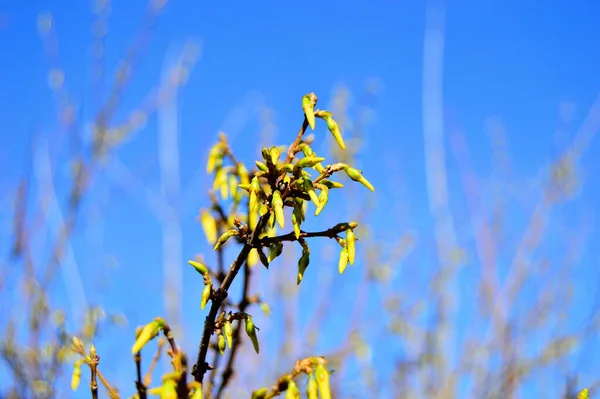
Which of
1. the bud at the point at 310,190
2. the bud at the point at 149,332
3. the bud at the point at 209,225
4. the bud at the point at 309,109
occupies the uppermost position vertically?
the bud at the point at 209,225

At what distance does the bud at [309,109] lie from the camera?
172 centimetres

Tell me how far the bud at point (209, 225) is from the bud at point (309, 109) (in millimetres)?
1025

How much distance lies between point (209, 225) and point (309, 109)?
1068mm

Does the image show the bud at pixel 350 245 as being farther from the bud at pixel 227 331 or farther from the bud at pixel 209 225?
the bud at pixel 209 225

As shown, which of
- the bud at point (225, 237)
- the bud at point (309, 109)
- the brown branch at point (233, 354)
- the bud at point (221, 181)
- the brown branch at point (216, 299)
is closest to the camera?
the brown branch at point (216, 299)

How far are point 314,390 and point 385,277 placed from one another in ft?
14.9

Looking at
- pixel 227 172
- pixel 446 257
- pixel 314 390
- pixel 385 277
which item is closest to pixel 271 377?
pixel 385 277

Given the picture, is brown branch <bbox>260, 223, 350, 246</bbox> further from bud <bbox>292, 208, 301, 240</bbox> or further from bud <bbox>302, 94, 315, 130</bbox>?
bud <bbox>302, 94, 315, 130</bbox>

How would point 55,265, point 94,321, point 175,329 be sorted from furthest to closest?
1. point 175,329
2. point 94,321
3. point 55,265

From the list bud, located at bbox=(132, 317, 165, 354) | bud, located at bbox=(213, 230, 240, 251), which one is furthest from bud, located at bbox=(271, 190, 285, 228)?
bud, located at bbox=(132, 317, 165, 354)

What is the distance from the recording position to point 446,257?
573 cm

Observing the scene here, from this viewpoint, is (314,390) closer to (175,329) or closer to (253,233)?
(253,233)

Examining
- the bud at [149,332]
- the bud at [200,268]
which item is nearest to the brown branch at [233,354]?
the bud at [200,268]

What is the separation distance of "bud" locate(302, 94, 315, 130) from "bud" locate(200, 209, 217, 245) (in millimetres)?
1025
